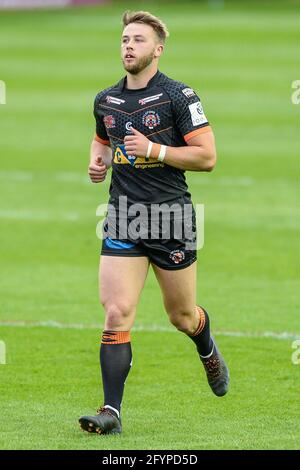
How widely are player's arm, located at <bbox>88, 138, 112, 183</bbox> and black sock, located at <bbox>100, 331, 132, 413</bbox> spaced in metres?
1.13

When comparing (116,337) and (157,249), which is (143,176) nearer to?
(157,249)

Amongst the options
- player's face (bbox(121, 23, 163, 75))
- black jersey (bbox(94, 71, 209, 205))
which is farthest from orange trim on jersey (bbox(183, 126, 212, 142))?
player's face (bbox(121, 23, 163, 75))

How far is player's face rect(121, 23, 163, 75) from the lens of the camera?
A: 884 centimetres

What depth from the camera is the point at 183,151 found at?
8766mm

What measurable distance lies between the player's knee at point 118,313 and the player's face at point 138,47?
5.13ft

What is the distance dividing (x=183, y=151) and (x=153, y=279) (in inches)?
250

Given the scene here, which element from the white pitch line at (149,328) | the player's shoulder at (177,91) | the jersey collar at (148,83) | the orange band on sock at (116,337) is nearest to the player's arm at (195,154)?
the player's shoulder at (177,91)

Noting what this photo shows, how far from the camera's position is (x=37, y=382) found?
10250 millimetres

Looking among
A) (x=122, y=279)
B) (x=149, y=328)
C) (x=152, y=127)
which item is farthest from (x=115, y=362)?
(x=149, y=328)

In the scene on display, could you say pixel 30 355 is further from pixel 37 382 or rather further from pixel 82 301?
pixel 82 301

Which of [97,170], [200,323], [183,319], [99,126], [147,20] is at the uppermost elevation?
[147,20]

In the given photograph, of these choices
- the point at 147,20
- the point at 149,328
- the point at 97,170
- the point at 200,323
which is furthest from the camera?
the point at 149,328

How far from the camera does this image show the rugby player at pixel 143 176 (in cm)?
872
